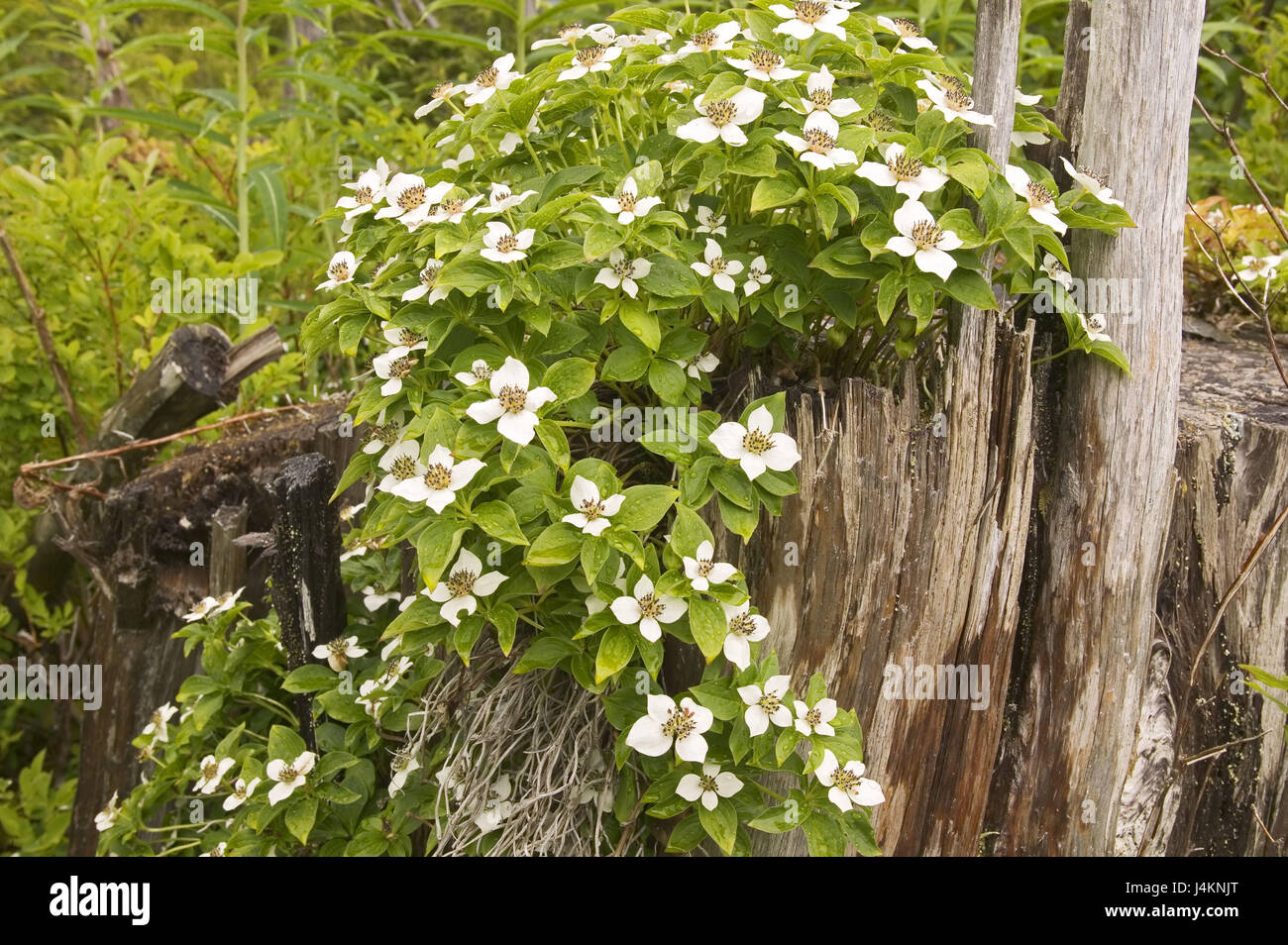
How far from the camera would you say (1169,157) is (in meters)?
2.22

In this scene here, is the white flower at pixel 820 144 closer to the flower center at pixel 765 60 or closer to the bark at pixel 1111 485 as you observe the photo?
the flower center at pixel 765 60

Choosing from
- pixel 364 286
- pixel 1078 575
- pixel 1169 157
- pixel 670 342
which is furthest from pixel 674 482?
pixel 1169 157

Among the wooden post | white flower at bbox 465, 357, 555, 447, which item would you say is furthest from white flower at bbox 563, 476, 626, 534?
the wooden post

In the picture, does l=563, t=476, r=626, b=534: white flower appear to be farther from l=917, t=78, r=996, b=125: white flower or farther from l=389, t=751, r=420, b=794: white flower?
l=917, t=78, r=996, b=125: white flower

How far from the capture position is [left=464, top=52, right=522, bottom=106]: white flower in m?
2.08

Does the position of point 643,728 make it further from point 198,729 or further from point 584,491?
point 198,729

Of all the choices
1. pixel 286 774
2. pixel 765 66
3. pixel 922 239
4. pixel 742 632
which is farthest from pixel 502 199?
pixel 286 774

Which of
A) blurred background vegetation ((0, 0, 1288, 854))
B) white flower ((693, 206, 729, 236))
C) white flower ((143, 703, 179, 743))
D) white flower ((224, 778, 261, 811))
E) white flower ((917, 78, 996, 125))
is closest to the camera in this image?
white flower ((917, 78, 996, 125))

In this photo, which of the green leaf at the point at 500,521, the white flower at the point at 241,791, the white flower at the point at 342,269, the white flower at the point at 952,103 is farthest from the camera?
the white flower at the point at 241,791

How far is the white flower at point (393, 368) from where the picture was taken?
1910 millimetres

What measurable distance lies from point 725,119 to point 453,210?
0.56 metres

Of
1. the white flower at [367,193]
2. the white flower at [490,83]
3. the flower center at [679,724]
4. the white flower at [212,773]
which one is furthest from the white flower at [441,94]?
the white flower at [212,773]

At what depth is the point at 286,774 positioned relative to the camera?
2.28 meters

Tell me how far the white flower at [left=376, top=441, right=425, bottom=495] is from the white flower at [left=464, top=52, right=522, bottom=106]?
2.48 feet
